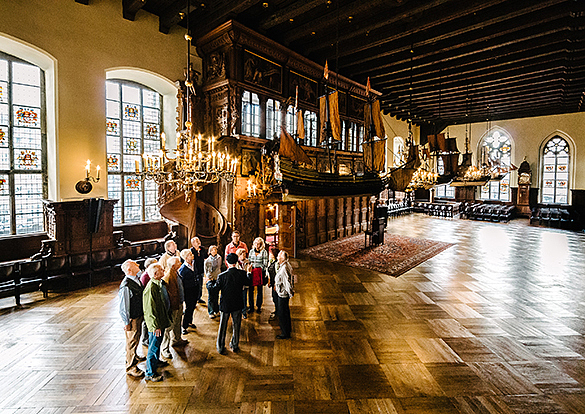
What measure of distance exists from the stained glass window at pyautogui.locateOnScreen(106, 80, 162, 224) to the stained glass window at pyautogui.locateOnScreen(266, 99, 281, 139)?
330 cm

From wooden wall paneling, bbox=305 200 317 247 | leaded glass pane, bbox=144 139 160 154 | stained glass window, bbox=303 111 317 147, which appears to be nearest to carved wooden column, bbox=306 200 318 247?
wooden wall paneling, bbox=305 200 317 247

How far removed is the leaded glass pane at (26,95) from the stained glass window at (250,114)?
4849 mm

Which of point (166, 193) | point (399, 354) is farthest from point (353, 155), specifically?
point (399, 354)

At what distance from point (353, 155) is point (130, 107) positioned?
8.96 metres

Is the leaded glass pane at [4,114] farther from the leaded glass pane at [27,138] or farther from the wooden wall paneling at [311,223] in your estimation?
the wooden wall paneling at [311,223]

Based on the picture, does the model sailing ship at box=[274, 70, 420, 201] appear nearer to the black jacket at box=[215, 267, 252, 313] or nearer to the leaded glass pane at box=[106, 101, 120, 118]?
the black jacket at box=[215, 267, 252, 313]

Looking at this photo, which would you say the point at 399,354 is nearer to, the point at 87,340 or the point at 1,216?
the point at 87,340

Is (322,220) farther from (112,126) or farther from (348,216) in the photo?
(112,126)

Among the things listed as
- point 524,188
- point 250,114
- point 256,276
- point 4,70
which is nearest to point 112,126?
point 4,70

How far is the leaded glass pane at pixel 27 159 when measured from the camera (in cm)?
682

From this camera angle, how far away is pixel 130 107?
27.8 feet

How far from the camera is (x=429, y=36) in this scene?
28.1 feet

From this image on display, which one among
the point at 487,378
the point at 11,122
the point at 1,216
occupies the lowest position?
the point at 487,378

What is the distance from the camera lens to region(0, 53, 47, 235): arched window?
21.8 feet
